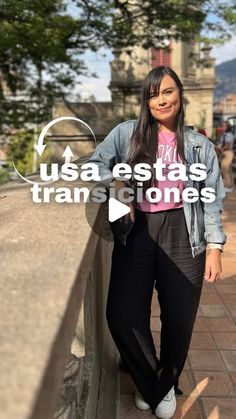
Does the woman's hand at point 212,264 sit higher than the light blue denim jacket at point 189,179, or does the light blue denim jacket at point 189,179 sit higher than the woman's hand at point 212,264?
the light blue denim jacket at point 189,179

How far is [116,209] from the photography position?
207cm

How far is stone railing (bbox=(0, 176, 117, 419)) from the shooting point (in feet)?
2.43

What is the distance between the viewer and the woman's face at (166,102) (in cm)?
211

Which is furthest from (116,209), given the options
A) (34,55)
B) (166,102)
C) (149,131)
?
(34,55)

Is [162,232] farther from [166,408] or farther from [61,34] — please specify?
[61,34]

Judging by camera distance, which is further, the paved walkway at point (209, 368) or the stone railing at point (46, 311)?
the paved walkway at point (209, 368)

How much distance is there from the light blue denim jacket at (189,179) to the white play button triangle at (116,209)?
11 cm

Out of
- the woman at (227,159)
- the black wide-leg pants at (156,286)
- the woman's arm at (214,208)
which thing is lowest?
the woman at (227,159)

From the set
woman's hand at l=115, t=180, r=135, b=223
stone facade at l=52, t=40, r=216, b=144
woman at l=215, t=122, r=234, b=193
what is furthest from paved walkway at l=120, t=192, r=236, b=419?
stone facade at l=52, t=40, r=216, b=144

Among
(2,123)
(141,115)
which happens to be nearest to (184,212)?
(141,115)

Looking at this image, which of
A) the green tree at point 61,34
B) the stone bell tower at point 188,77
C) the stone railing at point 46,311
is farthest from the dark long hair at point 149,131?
the stone bell tower at point 188,77

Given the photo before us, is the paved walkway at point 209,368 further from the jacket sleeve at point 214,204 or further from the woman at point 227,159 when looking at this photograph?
the woman at point 227,159

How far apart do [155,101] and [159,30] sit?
1141 centimetres

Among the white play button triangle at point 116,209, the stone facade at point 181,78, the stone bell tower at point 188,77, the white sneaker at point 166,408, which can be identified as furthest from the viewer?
the stone bell tower at point 188,77
